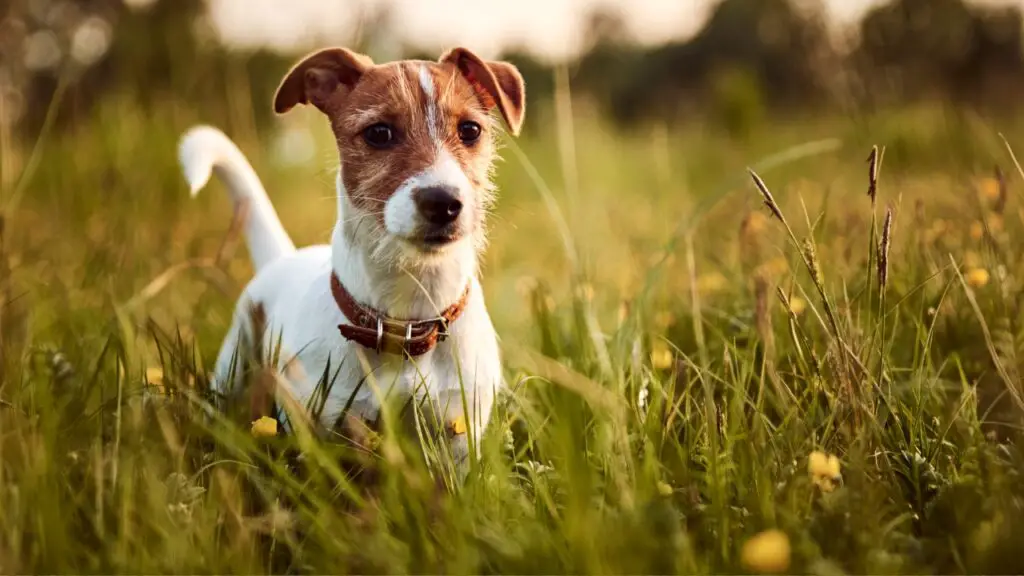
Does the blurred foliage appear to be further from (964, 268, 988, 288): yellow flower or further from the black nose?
the black nose

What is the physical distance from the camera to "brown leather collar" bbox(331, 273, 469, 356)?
7.32 feet

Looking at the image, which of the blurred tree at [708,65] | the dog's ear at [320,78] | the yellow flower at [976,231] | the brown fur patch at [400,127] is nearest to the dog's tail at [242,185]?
the dog's ear at [320,78]

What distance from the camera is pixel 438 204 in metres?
2.13

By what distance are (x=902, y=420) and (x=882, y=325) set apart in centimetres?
24

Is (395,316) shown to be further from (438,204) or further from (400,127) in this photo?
(400,127)

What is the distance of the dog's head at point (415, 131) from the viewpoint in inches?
85.4

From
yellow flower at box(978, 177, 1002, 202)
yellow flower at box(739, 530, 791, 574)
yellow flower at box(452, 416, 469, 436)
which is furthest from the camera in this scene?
yellow flower at box(978, 177, 1002, 202)

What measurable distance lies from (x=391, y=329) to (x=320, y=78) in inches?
35.2

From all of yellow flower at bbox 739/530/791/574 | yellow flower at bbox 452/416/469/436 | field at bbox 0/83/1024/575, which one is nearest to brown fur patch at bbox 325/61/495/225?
field at bbox 0/83/1024/575

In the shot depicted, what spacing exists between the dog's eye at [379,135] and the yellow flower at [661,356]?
96cm

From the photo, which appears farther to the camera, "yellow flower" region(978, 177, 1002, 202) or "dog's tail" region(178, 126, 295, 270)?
"yellow flower" region(978, 177, 1002, 202)

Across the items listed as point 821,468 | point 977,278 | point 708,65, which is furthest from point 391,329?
point 708,65

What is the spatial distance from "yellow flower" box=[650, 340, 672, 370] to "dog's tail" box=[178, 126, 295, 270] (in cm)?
151

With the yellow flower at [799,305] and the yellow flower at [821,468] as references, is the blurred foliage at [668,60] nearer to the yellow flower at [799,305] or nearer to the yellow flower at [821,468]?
the yellow flower at [799,305]
